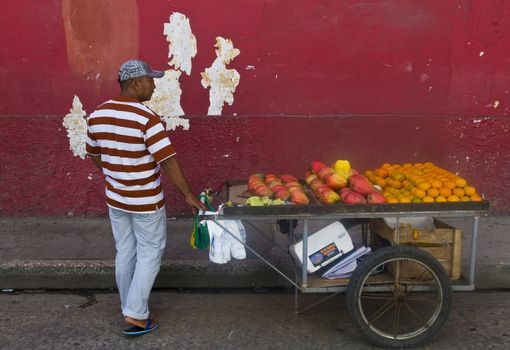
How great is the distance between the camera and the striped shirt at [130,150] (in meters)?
3.43

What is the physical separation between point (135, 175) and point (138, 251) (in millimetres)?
543

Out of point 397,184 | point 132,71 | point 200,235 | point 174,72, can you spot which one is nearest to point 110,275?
point 200,235

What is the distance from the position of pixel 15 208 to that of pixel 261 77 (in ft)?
10.1

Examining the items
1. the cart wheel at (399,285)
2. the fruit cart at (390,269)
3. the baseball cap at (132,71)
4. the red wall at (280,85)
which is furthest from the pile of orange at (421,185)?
the red wall at (280,85)

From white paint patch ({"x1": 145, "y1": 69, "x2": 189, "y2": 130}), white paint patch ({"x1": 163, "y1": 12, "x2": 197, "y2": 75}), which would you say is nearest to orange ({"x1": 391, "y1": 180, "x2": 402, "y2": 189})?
white paint patch ({"x1": 145, "y1": 69, "x2": 189, "y2": 130})

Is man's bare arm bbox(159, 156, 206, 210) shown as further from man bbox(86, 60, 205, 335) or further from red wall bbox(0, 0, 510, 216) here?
red wall bbox(0, 0, 510, 216)

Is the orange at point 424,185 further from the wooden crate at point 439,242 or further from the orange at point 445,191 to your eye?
the wooden crate at point 439,242

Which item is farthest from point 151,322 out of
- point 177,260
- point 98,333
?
point 177,260

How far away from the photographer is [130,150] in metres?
3.46

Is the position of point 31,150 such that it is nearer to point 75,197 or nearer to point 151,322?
point 75,197

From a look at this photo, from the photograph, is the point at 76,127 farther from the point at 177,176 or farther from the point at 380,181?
the point at 380,181

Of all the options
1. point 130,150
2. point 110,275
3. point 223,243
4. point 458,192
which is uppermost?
point 130,150

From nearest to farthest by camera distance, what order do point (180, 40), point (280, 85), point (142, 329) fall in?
point (142, 329) < point (180, 40) < point (280, 85)

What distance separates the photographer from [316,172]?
4.14 m
